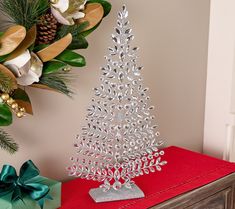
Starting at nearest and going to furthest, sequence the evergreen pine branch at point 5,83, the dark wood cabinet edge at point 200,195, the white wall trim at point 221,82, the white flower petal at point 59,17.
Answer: the evergreen pine branch at point 5,83 < the white flower petal at point 59,17 < the dark wood cabinet edge at point 200,195 < the white wall trim at point 221,82

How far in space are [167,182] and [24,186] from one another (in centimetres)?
45

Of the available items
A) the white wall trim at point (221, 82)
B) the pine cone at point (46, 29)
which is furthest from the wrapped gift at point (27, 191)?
the white wall trim at point (221, 82)

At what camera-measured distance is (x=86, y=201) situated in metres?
1.05

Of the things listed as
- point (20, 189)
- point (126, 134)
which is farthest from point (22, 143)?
point (126, 134)

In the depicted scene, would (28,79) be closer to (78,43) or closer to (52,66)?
(52,66)

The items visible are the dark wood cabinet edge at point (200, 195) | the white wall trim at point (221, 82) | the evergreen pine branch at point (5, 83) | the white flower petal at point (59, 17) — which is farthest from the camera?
the white wall trim at point (221, 82)

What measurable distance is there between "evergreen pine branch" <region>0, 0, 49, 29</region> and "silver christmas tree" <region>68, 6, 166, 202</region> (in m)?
0.21

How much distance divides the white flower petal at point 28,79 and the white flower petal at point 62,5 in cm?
18

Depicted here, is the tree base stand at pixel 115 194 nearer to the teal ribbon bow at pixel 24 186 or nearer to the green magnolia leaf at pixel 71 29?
the teal ribbon bow at pixel 24 186

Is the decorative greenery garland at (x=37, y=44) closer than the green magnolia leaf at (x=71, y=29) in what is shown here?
Yes

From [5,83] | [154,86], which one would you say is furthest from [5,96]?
[154,86]

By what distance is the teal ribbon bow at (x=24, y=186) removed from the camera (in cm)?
93

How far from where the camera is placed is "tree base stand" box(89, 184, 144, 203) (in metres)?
1.05

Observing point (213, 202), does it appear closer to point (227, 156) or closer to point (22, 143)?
point (227, 156)
